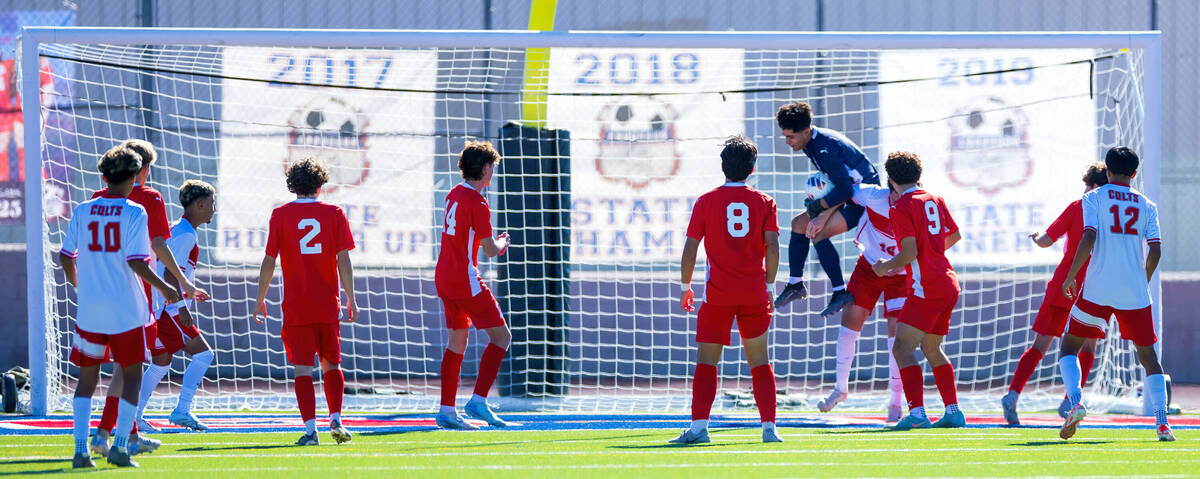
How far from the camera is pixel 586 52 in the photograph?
1103 centimetres

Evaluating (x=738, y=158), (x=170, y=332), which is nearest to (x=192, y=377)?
(x=170, y=332)

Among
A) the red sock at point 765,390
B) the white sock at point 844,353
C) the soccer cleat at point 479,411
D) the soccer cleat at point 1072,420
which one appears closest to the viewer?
the red sock at point 765,390

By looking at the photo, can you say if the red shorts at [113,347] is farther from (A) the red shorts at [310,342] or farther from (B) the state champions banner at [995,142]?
(B) the state champions banner at [995,142]

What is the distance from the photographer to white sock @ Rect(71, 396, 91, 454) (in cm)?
523

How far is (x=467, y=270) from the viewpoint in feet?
22.4

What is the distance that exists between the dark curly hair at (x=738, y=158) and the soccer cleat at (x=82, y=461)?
3.09 m

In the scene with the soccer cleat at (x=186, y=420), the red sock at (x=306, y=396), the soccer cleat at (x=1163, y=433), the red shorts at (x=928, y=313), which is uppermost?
the red shorts at (x=928, y=313)

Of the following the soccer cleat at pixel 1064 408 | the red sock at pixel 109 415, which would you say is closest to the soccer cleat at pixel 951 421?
the soccer cleat at pixel 1064 408

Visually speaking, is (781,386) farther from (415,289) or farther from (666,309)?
(415,289)

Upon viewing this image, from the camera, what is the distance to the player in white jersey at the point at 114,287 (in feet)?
17.2

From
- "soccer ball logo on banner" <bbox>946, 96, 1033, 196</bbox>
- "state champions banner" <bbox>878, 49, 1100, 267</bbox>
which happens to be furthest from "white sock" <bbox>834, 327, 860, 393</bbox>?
"soccer ball logo on banner" <bbox>946, 96, 1033, 196</bbox>

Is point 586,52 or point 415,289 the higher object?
point 586,52

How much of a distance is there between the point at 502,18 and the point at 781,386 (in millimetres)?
4329

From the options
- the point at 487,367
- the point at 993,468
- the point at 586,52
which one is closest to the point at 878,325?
the point at 586,52
